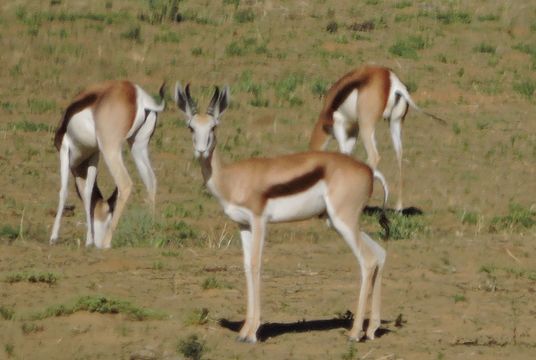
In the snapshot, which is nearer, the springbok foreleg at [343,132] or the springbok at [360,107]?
the springbok at [360,107]

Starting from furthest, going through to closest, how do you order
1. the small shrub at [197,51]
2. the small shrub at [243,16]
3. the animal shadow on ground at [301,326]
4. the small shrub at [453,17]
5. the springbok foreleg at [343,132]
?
the small shrub at [453,17] → the small shrub at [243,16] → the small shrub at [197,51] → the springbok foreleg at [343,132] → the animal shadow on ground at [301,326]

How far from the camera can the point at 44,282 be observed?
34.1 ft

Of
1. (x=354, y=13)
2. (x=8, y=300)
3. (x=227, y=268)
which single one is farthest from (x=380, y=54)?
(x=8, y=300)

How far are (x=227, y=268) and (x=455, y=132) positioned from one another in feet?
27.2

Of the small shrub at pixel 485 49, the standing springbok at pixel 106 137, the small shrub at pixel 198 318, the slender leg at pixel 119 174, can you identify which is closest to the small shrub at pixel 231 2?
the small shrub at pixel 485 49

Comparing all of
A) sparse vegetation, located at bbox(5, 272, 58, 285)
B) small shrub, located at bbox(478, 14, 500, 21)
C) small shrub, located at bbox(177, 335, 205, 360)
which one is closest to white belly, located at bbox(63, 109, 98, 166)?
sparse vegetation, located at bbox(5, 272, 58, 285)

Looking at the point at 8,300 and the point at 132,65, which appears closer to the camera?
the point at 8,300

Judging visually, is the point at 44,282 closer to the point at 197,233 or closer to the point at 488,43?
A: the point at 197,233

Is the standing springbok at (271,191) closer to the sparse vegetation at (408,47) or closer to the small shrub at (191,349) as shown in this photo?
the small shrub at (191,349)

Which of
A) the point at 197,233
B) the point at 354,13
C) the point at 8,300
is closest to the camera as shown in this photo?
the point at 8,300

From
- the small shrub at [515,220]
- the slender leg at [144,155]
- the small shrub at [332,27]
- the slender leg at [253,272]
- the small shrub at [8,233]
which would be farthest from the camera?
the small shrub at [332,27]

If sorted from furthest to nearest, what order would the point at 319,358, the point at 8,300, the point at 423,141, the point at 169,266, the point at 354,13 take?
the point at 354,13, the point at 423,141, the point at 169,266, the point at 8,300, the point at 319,358

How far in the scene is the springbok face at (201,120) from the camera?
29.2 ft

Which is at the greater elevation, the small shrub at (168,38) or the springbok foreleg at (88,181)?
the small shrub at (168,38)
